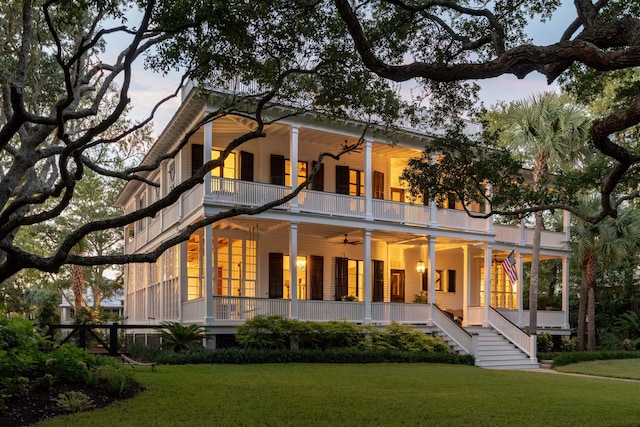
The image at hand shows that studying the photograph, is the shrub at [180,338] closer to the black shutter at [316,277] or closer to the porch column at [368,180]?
the black shutter at [316,277]

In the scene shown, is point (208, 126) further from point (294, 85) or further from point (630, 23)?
point (630, 23)

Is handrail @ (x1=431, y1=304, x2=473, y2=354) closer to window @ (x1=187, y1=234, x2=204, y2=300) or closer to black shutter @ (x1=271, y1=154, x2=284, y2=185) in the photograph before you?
black shutter @ (x1=271, y1=154, x2=284, y2=185)

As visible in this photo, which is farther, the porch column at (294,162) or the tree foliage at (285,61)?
the porch column at (294,162)

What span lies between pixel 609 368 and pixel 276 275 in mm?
11556

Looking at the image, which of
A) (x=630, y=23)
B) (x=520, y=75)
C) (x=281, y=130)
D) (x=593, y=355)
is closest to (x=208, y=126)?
(x=281, y=130)

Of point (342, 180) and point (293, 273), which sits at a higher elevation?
point (342, 180)

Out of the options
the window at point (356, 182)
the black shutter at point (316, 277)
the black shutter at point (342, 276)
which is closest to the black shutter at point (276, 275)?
the black shutter at point (316, 277)

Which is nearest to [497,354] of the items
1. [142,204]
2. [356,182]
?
[356,182]

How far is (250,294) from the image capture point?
22875 mm

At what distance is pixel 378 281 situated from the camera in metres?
25.7

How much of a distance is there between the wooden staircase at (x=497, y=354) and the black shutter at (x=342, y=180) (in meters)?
6.88

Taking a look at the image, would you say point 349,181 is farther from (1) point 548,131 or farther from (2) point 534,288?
(2) point 534,288

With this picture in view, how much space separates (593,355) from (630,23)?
1839cm

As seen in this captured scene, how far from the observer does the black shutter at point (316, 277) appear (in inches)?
949
